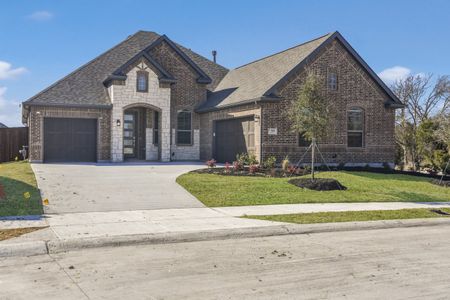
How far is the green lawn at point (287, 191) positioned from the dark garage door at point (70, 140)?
26.4 ft

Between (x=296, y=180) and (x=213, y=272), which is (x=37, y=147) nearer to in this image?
(x=296, y=180)

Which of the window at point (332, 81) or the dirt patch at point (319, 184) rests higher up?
the window at point (332, 81)

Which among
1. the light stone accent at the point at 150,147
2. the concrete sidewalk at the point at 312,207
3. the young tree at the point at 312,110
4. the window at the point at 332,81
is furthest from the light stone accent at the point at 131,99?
the concrete sidewalk at the point at 312,207

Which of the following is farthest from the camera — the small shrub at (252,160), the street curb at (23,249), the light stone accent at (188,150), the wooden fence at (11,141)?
the wooden fence at (11,141)

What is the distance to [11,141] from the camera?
1080 inches

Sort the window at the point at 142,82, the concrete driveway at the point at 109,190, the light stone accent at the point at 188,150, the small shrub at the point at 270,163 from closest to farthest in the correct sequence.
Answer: the concrete driveway at the point at 109,190
the small shrub at the point at 270,163
the window at the point at 142,82
the light stone accent at the point at 188,150

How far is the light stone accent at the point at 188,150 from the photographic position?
84.1 ft

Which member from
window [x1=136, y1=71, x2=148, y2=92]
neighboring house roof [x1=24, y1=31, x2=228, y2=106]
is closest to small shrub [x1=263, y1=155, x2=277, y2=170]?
neighboring house roof [x1=24, y1=31, x2=228, y2=106]

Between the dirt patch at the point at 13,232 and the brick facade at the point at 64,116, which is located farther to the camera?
the brick facade at the point at 64,116

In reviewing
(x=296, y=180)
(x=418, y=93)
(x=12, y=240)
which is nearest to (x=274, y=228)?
(x=12, y=240)

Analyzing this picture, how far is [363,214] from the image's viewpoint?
11.4m

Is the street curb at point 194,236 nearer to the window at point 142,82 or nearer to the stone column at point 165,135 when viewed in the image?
the stone column at point 165,135

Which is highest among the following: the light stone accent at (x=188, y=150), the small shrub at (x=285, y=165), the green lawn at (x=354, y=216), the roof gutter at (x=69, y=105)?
the roof gutter at (x=69, y=105)

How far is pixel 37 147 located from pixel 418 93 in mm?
29266
